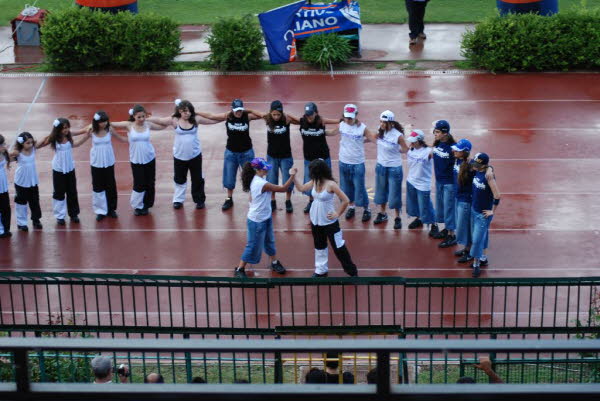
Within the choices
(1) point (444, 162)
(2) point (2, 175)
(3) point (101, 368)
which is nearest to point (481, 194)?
(1) point (444, 162)

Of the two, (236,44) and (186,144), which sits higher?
(236,44)

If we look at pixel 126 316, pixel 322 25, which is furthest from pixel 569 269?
pixel 322 25

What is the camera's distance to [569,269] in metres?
11.6

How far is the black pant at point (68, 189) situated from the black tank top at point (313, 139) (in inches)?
127

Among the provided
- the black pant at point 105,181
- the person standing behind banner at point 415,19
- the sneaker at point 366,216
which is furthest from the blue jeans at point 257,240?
the person standing behind banner at point 415,19

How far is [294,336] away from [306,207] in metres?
4.66

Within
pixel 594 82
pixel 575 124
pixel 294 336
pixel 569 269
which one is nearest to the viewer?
pixel 294 336

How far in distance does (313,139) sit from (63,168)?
3393 millimetres

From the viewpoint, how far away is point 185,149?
42.8 ft

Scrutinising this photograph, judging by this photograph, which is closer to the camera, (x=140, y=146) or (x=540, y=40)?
(x=140, y=146)

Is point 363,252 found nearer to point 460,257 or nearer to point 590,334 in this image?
point 460,257

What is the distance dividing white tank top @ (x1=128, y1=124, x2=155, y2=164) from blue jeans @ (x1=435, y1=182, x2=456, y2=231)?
157 inches

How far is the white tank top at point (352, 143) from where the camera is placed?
1229cm

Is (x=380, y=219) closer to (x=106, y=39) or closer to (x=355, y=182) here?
(x=355, y=182)
